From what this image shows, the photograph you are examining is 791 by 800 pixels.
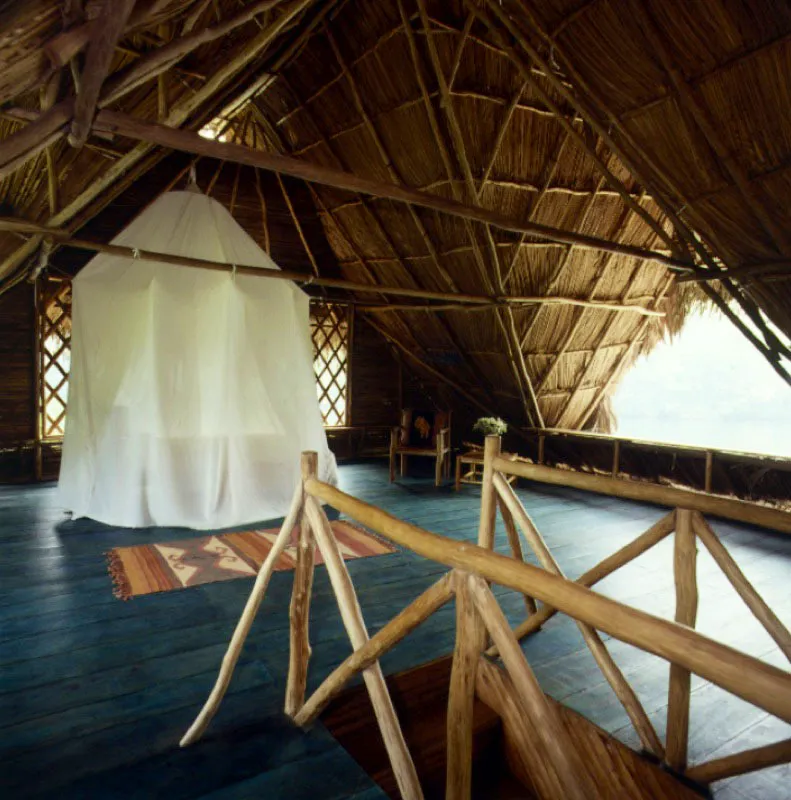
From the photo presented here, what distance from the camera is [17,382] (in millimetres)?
5145

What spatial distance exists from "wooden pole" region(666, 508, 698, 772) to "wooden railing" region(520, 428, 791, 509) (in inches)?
128

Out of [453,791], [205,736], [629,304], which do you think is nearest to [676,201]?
[629,304]

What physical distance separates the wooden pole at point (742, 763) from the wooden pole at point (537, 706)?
2.25 ft

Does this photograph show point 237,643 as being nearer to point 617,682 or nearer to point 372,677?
point 372,677

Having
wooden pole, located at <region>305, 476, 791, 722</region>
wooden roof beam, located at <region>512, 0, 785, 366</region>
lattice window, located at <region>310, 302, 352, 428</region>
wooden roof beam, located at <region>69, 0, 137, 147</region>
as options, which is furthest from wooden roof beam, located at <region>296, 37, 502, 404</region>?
wooden pole, located at <region>305, 476, 791, 722</region>

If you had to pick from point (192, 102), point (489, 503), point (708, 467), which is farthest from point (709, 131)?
point (708, 467)

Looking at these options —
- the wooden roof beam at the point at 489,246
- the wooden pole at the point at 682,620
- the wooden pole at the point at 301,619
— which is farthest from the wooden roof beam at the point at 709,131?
the wooden pole at the point at 301,619

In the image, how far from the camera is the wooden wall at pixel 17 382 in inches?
200

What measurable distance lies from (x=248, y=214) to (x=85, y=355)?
9.04ft

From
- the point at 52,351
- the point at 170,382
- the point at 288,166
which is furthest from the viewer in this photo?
the point at 52,351

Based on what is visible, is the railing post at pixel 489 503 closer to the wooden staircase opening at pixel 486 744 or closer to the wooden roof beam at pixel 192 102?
the wooden staircase opening at pixel 486 744

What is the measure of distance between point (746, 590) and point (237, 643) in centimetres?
161

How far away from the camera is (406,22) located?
11.3 feet

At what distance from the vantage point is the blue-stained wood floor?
1620 mm
